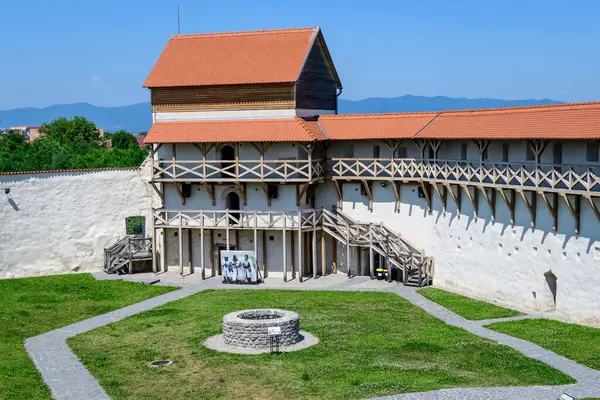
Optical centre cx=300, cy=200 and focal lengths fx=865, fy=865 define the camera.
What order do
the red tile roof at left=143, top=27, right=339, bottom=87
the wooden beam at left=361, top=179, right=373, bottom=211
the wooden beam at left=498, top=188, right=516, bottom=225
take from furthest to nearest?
the red tile roof at left=143, top=27, right=339, bottom=87 < the wooden beam at left=361, top=179, right=373, bottom=211 < the wooden beam at left=498, top=188, right=516, bottom=225

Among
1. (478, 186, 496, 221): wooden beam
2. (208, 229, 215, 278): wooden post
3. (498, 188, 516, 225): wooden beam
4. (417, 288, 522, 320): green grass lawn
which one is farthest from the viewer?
(208, 229, 215, 278): wooden post

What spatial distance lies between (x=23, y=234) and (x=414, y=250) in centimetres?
1850

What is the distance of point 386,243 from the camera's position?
128ft

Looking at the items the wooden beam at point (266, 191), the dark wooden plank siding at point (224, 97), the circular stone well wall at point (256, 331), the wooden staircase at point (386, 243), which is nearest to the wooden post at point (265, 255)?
the wooden beam at point (266, 191)

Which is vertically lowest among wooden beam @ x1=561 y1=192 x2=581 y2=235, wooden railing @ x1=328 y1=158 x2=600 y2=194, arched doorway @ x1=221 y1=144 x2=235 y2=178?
wooden beam @ x1=561 y1=192 x2=581 y2=235

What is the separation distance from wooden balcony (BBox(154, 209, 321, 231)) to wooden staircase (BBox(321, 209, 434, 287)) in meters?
0.92

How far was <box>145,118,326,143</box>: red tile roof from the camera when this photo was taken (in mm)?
38906

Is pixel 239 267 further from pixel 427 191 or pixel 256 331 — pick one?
pixel 256 331

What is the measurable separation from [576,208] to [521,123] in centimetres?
412

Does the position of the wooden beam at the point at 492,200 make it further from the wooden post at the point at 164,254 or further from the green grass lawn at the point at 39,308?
the wooden post at the point at 164,254

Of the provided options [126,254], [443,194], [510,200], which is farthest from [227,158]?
[510,200]

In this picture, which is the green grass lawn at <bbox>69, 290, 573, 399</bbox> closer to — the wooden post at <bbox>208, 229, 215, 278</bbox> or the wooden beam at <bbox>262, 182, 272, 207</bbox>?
the wooden beam at <bbox>262, 182, 272, 207</bbox>

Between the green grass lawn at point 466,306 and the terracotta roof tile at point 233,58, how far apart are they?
11722 millimetres

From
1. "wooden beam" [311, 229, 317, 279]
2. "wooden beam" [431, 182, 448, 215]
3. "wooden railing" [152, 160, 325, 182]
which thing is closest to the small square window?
"wooden beam" [431, 182, 448, 215]
